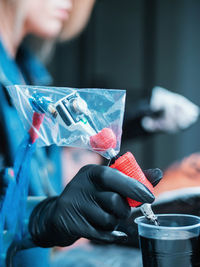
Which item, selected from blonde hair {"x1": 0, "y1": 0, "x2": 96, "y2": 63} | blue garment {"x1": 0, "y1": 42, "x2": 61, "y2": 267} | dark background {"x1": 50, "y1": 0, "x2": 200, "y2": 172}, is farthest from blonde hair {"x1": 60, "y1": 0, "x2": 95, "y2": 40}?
dark background {"x1": 50, "y1": 0, "x2": 200, "y2": 172}

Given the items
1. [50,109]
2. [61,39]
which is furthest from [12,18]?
[50,109]

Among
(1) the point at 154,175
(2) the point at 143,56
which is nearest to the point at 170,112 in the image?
(1) the point at 154,175

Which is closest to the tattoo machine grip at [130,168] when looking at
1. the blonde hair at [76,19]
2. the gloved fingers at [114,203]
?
the gloved fingers at [114,203]

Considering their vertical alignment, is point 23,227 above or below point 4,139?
below

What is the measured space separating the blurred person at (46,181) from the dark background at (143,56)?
115 centimetres

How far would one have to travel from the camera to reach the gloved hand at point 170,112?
4.28 feet

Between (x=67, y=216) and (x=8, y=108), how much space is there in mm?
546

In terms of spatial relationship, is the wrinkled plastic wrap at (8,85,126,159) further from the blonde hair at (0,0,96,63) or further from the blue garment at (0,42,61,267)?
the blonde hair at (0,0,96,63)

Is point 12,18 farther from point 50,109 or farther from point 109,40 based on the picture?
point 109,40

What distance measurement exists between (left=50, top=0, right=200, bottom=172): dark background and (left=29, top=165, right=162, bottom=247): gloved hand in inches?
67.2

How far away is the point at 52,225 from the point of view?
635 millimetres

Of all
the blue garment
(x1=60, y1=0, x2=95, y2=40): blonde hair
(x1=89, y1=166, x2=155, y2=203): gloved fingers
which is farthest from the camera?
(x1=60, y1=0, x2=95, y2=40): blonde hair

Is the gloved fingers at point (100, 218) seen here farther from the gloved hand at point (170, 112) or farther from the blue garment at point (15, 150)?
the gloved hand at point (170, 112)

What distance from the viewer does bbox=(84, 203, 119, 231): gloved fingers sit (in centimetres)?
54
